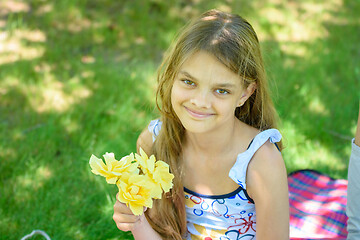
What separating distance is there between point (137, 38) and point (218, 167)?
2602mm

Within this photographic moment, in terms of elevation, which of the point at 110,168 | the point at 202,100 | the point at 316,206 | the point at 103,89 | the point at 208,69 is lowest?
the point at 103,89

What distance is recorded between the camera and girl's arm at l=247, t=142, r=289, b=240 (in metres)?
2.06

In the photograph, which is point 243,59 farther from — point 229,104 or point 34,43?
point 34,43

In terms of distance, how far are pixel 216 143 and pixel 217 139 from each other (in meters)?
0.03

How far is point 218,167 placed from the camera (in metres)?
2.26

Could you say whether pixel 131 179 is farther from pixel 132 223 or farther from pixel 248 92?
pixel 248 92

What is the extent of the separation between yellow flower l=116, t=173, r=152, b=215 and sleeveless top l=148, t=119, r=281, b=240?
0.55m

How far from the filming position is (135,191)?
1643 mm

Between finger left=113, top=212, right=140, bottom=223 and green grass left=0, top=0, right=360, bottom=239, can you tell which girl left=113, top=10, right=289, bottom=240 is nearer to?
finger left=113, top=212, right=140, bottom=223

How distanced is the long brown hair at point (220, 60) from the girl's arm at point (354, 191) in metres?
0.47

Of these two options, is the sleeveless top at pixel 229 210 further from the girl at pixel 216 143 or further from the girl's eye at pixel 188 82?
the girl's eye at pixel 188 82

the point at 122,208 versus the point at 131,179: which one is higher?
the point at 131,179

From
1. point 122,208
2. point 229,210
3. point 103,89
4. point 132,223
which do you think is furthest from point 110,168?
point 103,89

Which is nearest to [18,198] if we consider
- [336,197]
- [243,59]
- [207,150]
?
[207,150]
